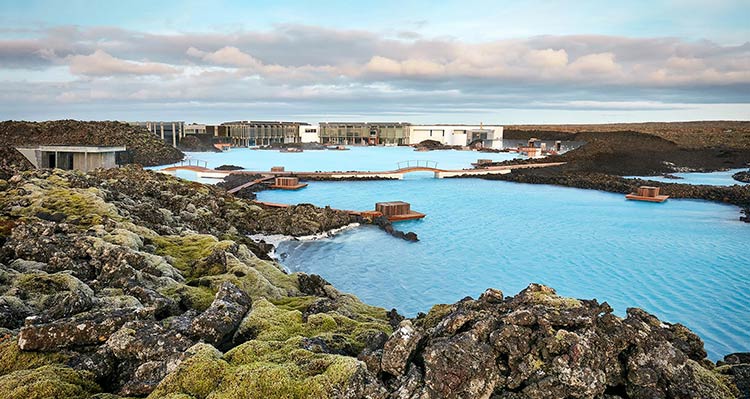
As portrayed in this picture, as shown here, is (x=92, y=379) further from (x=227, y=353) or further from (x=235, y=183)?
(x=235, y=183)

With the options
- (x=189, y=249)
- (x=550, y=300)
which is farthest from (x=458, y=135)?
(x=550, y=300)

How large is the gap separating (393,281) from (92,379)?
916 centimetres

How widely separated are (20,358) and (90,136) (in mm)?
43596

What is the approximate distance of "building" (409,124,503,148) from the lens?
79875 mm

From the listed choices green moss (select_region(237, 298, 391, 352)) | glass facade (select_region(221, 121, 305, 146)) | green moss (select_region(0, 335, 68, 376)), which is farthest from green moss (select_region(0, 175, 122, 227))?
glass facade (select_region(221, 121, 305, 146))

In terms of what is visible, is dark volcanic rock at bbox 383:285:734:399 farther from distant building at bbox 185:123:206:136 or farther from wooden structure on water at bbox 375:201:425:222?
distant building at bbox 185:123:206:136

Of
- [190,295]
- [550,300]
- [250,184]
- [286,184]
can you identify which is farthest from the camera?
[286,184]

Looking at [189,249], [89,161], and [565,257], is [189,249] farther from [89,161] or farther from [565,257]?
[89,161]

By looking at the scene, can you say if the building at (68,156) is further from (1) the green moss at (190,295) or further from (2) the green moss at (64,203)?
(1) the green moss at (190,295)

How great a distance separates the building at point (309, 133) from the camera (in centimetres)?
8196

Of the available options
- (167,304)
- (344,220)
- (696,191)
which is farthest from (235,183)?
(696,191)

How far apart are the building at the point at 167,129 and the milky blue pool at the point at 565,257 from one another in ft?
134

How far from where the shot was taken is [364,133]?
3282 inches

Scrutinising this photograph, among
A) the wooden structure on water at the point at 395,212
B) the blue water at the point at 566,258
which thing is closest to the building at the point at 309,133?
the blue water at the point at 566,258
